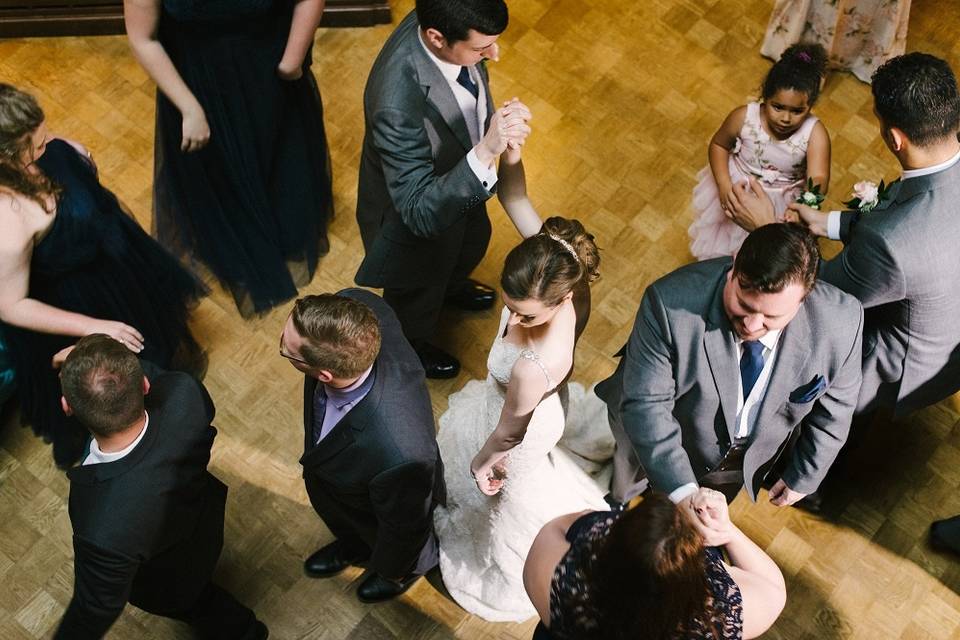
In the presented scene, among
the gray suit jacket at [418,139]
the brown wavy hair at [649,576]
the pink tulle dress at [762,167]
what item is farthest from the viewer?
the pink tulle dress at [762,167]

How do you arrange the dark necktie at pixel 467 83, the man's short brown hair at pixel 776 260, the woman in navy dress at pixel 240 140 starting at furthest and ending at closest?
the woman in navy dress at pixel 240 140 → the dark necktie at pixel 467 83 → the man's short brown hair at pixel 776 260

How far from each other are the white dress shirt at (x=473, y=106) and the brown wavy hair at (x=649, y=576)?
3.46 ft

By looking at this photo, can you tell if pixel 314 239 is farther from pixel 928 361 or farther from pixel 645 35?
pixel 928 361

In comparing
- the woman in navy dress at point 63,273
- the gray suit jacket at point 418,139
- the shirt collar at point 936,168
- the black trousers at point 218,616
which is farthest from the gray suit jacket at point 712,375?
the woman in navy dress at point 63,273

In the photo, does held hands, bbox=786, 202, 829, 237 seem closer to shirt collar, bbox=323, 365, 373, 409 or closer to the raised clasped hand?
the raised clasped hand

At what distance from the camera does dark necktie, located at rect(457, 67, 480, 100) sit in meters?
2.72

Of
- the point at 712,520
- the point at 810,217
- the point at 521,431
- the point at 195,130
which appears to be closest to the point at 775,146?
the point at 810,217

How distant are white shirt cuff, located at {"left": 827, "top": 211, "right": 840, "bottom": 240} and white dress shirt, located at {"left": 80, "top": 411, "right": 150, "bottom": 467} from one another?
6.71ft

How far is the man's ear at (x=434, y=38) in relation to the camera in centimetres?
256

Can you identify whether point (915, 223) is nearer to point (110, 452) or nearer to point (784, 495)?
point (784, 495)

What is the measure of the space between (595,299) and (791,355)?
140 cm

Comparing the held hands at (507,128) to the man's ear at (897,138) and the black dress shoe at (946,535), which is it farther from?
the black dress shoe at (946,535)

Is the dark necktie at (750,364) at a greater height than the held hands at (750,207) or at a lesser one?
greater

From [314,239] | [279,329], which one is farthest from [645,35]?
[279,329]
